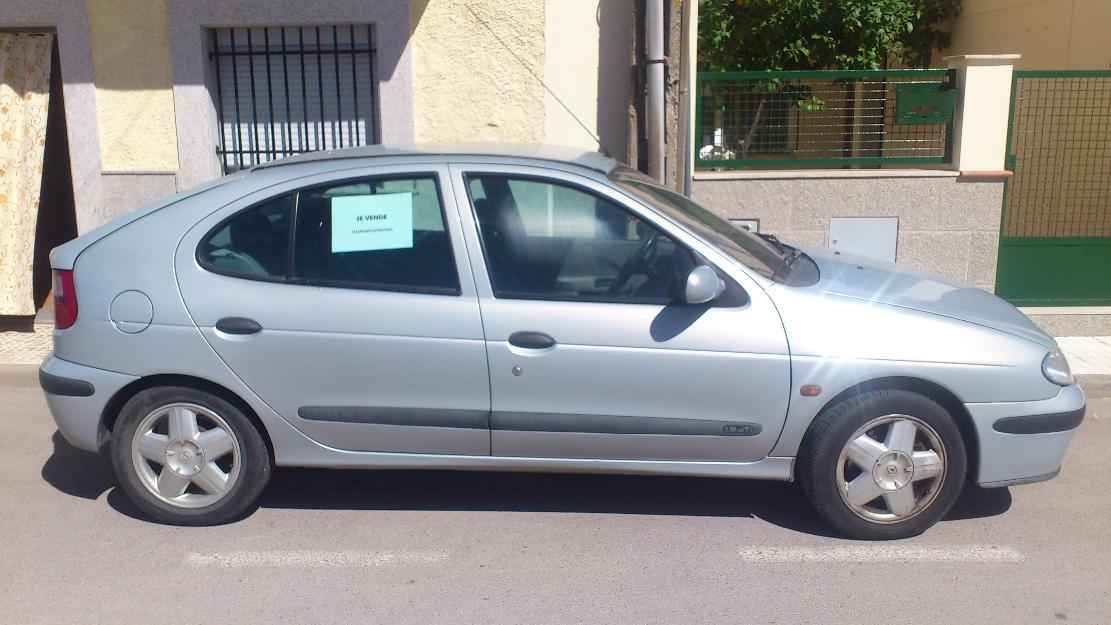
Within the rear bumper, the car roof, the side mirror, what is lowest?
the rear bumper

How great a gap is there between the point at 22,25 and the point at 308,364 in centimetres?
540

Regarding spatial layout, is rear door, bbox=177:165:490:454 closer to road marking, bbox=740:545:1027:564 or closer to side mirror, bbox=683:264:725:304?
side mirror, bbox=683:264:725:304

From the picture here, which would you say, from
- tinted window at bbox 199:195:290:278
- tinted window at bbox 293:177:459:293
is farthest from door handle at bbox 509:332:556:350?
tinted window at bbox 199:195:290:278

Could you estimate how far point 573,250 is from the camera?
427 centimetres

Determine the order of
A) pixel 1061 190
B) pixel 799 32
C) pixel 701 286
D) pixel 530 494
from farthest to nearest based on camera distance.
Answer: pixel 799 32
pixel 1061 190
pixel 530 494
pixel 701 286

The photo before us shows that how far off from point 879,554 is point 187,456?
3.01 metres

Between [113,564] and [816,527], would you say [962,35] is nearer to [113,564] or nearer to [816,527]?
[816,527]

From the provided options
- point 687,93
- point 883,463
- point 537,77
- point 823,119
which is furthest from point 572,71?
point 883,463

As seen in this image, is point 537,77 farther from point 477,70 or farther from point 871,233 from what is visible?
point 871,233

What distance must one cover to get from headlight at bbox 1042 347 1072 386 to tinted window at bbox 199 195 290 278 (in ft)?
10.8

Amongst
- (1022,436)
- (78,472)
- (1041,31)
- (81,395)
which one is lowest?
(78,472)

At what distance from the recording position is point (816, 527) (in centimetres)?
449

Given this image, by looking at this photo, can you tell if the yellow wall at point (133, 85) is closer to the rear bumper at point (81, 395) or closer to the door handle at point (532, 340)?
the rear bumper at point (81, 395)

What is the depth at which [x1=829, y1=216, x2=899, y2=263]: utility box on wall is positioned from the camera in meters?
8.21
